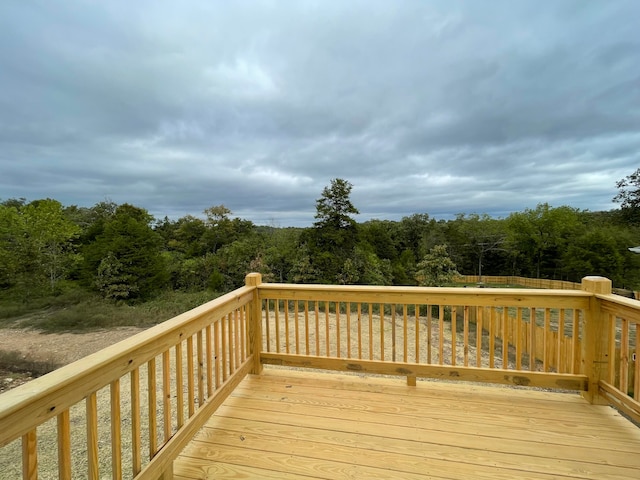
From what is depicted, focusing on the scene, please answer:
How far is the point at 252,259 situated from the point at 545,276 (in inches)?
1035

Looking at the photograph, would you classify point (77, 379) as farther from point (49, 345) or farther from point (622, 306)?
point (49, 345)

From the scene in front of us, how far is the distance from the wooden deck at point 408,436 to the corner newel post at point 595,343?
0.14 meters

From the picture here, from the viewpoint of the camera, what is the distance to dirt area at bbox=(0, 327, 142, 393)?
526 cm

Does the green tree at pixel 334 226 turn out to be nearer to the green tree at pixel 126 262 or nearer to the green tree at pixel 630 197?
the green tree at pixel 126 262

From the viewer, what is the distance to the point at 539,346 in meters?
5.96

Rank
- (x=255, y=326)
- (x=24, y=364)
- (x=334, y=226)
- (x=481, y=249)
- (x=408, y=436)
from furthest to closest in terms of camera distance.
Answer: (x=481, y=249) < (x=334, y=226) < (x=24, y=364) < (x=255, y=326) < (x=408, y=436)

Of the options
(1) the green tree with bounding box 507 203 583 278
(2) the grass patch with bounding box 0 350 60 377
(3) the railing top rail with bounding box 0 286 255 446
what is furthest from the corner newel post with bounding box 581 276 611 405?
(1) the green tree with bounding box 507 203 583 278

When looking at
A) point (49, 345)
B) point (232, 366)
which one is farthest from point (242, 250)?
point (232, 366)

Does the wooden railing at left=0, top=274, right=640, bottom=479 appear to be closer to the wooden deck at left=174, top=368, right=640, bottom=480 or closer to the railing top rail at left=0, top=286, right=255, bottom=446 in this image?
the railing top rail at left=0, top=286, right=255, bottom=446

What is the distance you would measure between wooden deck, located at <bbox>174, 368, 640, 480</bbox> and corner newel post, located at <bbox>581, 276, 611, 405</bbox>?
0.14 m

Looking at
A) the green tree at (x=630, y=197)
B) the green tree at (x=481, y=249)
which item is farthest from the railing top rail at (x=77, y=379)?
the green tree at (x=630, y=197)

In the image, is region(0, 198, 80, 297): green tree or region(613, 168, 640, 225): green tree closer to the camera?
region(0, 198, 80, 297): green tree

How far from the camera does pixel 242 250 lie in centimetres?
1634

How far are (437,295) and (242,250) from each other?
589 inches
